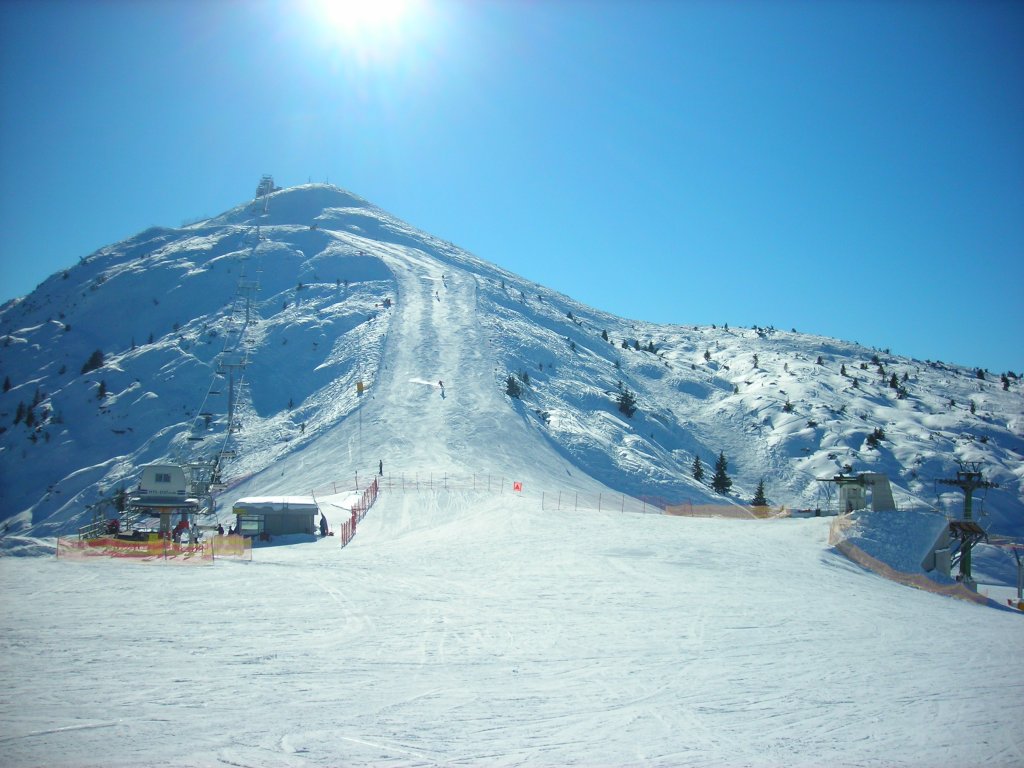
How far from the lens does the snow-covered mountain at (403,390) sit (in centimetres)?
4644

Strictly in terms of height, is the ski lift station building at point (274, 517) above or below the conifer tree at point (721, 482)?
below

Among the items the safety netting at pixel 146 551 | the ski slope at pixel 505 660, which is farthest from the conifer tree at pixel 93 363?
the ski slope at pixel 505 660

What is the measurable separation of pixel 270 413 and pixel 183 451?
6864 mm

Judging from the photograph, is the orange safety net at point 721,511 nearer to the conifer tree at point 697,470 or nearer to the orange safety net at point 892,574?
the conifer tree at point 697,470

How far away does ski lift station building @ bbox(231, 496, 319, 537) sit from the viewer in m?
28.3

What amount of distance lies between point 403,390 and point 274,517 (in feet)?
84.3

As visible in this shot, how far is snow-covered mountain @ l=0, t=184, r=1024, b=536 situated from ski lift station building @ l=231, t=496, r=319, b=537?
10180mm

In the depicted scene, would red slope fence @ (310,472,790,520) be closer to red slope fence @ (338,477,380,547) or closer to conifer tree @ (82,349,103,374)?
red slope fence @ (338,477,380,547)

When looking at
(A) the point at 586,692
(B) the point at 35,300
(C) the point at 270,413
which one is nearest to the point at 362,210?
(B) the point at 35,300

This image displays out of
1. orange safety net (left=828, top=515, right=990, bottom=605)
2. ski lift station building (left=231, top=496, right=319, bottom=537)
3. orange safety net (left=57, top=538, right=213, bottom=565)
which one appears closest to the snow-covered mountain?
ski lift station building (left=231, top=496, right=319, bottom=537)

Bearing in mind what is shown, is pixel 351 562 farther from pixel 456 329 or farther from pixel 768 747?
pixel 456 329

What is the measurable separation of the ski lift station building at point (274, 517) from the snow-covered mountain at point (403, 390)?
10.2m

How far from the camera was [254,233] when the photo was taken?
284 feet

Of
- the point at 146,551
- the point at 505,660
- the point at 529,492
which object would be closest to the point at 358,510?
the point at 529,492
